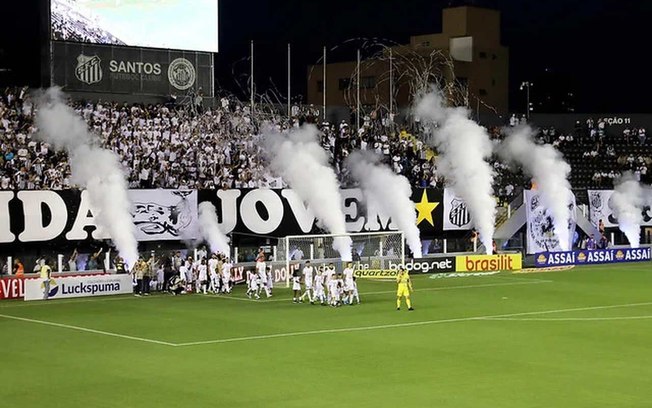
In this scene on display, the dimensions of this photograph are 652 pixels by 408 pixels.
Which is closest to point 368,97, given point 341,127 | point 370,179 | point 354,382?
point 341,127

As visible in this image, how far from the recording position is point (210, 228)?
4634cm

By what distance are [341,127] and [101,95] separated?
1280 cm

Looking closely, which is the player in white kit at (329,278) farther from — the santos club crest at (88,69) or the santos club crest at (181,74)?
the santos club crest at (181,74)

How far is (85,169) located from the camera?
44188mm

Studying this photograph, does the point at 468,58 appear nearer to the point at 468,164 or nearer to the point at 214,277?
the point at 468,164

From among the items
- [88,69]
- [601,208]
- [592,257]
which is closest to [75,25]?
[88,69]

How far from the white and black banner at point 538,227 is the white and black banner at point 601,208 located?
14.0 ft

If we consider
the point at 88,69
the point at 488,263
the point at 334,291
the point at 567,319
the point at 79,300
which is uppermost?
the point at 88,69

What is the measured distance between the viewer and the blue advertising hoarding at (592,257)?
5457 cm

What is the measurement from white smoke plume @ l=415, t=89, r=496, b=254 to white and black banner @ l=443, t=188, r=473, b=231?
0.85ft

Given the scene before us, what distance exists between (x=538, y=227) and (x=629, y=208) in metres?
7.68

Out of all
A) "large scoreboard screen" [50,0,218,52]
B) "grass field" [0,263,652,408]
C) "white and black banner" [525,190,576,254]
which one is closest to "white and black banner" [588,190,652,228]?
"white and black banner" [525,190,576,254]

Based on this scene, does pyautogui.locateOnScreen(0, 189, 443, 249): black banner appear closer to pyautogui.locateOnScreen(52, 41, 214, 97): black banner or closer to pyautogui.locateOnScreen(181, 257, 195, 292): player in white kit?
pyautogui.locateOnScreen(181, 257, 195, 292): player in white kit

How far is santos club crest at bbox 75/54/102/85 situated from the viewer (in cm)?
5391
